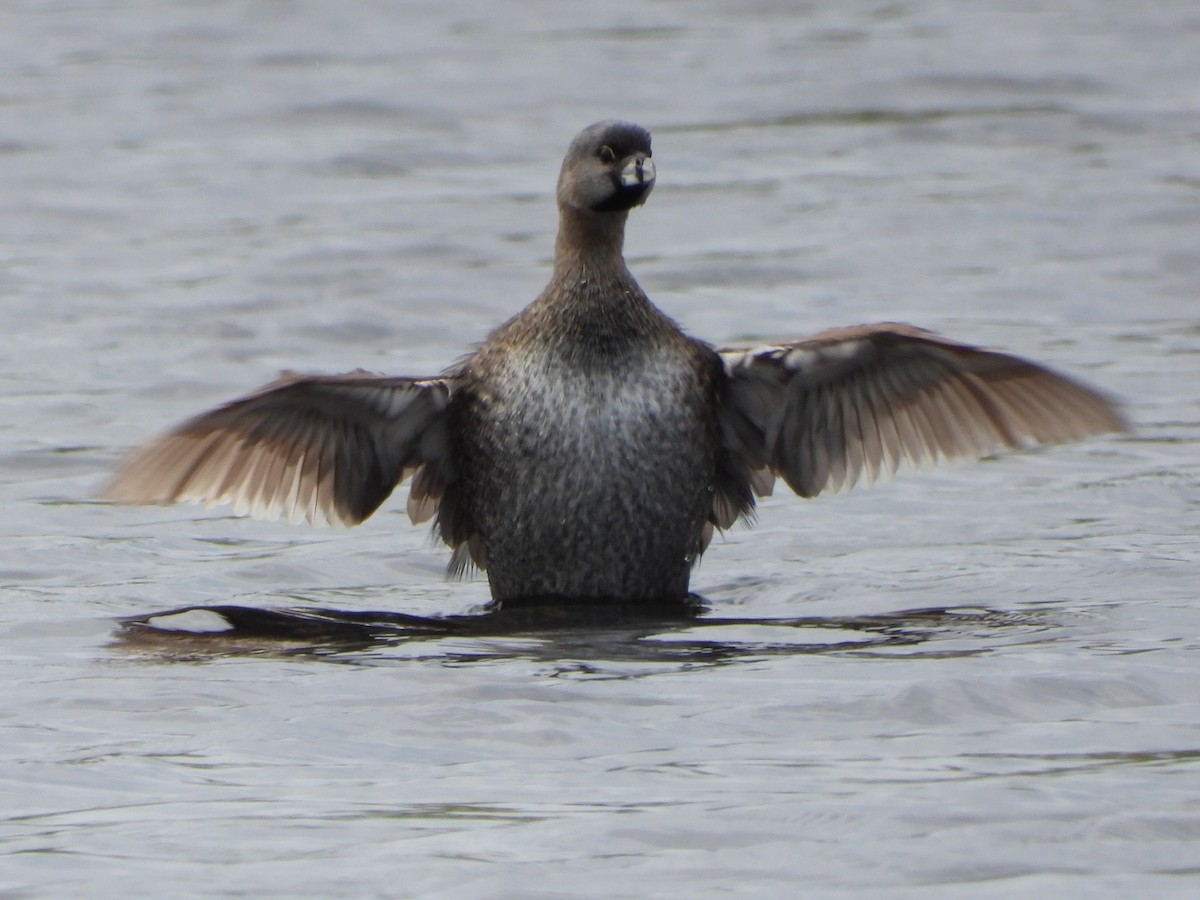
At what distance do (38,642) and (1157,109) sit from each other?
1274cm

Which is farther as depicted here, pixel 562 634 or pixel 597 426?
pixel 597 426

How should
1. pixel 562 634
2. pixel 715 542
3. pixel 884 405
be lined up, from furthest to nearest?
pixel 715 542
pixel 884 405
pixel 562 634

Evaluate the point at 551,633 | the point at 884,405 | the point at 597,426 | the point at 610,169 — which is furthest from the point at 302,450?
the point at 884,405

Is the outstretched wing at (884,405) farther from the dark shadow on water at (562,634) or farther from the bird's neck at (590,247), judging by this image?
the dark shadow on water at (562,634)

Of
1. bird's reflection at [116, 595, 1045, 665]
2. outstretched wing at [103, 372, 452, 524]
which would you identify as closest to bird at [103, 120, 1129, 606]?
outstretched wing at [103, 372, 452, 524]

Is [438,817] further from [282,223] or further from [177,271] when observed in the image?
[282,223]

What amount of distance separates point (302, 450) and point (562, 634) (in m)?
1.20

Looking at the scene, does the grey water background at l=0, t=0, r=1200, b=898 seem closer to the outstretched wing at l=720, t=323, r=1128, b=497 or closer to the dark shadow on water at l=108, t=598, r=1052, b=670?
the dark shadow on water at l=108, t=598, r=1052, b=670

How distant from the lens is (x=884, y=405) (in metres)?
8.87

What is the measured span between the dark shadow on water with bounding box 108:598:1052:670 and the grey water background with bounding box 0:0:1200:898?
0.05 m

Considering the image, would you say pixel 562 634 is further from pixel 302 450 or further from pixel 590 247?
pixel 590 247

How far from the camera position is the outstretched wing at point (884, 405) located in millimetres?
8438

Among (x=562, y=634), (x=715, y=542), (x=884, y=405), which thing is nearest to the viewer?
(x=562, y=634)

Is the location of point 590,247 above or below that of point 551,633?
above
